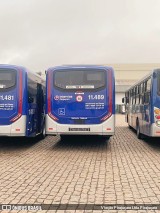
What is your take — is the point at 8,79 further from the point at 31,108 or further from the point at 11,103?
the point at 31,108

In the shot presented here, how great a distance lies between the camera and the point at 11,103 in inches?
424

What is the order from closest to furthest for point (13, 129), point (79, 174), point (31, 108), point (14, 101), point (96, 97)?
point (79, 174) < point (13, 129) < point (14, 101) < point (96, 97) < point (31, 108)

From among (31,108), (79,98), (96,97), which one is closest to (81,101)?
(79,98)

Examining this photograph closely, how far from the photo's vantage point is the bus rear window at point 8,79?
10.9m

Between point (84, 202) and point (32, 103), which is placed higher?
point (32, 103)

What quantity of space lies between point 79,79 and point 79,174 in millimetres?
4779

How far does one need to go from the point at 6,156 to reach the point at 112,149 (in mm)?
3970

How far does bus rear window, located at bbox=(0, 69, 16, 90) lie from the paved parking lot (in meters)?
2.33

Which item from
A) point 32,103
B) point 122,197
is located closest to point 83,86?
point 32,103

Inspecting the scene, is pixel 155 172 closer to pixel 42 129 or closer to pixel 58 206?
pixel 58 206

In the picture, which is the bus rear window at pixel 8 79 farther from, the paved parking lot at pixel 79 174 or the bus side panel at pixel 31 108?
the paved parking lot at pixel 79 174

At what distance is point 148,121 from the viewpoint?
38.6 feet

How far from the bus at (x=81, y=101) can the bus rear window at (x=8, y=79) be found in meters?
1.31

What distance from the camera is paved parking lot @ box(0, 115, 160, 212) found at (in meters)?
5.56
